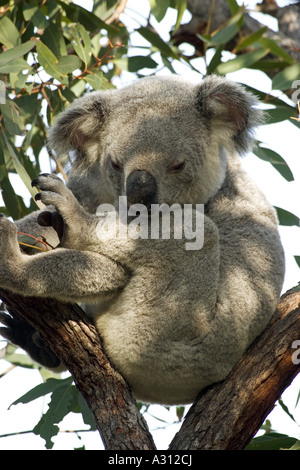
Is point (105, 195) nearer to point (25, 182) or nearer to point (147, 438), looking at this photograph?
point (25, 182)

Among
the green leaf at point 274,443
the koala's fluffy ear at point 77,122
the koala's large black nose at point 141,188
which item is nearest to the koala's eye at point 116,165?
the koala's large black nose at point 141,188

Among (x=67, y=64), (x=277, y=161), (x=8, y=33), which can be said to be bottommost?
(x=277, y=161)

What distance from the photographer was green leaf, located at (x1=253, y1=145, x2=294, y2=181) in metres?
3.54

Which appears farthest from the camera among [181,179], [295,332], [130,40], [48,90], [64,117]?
[130,40]

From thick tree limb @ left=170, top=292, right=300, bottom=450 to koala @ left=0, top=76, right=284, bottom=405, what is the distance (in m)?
0.09

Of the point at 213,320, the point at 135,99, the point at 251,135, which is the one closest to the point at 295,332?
the point at 213,320

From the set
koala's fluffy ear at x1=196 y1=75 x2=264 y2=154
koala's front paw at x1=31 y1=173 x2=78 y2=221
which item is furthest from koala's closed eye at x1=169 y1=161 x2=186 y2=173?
koala's front paw at x1=31 y1=173 x2=78 y2=221

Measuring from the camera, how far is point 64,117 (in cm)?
301

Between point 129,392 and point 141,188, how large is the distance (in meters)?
0.85

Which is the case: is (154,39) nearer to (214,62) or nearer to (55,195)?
(214,62)

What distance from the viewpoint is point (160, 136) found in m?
2.78

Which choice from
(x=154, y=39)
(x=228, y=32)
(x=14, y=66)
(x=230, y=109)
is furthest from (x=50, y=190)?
(x=154, y=39)

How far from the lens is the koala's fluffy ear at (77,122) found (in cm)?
300

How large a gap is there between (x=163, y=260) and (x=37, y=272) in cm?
52
